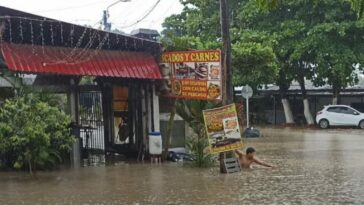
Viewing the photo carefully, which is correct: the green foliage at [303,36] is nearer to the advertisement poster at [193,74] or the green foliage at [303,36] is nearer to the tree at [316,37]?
the tree at [316,37]

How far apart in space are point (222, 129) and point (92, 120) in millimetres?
6396

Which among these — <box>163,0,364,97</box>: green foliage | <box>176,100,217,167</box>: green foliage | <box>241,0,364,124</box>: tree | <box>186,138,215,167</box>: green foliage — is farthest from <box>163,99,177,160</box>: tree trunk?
<box>241,0,364,124</box>: tree

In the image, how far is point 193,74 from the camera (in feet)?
50.6

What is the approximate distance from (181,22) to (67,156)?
2441 centimetres

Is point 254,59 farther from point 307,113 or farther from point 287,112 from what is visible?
point 287,112

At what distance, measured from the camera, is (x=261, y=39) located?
31.4m

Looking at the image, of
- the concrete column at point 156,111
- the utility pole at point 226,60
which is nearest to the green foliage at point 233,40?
the concrete column at point 156,111

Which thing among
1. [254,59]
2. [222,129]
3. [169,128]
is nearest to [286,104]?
[254,59]

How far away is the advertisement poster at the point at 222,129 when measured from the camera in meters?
14.1

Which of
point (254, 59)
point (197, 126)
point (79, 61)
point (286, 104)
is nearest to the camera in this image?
point (79, 61)

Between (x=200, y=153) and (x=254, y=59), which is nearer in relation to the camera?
(x=200, y=153)

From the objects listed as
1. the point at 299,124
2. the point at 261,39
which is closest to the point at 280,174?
the point at 261,39

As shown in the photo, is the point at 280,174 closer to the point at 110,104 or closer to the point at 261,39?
the point at 110,104

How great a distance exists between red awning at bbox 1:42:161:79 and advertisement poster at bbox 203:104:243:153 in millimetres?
2857
